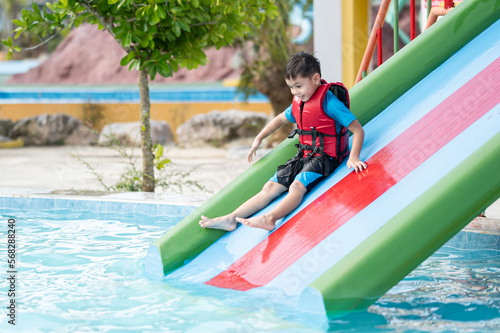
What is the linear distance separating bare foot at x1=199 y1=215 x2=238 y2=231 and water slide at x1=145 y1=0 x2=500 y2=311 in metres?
0.04

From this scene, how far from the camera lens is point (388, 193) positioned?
2.99 m

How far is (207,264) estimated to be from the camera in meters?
3.33

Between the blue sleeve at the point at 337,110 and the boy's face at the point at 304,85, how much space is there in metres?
0.08

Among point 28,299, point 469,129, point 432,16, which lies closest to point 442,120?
point 469,129

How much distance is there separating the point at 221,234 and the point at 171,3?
80.2 inches

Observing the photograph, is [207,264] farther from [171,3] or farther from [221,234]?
[171,3]

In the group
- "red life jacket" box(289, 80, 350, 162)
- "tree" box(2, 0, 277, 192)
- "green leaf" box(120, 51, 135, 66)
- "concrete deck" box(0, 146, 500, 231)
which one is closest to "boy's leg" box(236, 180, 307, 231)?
"red life jacket" box(289, 80, 350, 162)

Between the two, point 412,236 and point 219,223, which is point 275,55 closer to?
point 219,223

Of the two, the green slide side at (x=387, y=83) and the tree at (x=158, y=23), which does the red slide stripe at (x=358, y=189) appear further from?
the tree at (x=158, y=23)

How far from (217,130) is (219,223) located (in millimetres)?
7676

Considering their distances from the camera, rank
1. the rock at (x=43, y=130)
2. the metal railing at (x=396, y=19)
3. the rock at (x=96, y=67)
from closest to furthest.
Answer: the metal railing at (x=396, y=19)
the rock at (x=43, y=130)
the rock at (x=96, y=67)

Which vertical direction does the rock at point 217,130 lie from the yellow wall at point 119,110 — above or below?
below

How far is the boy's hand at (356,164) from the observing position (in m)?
3.21

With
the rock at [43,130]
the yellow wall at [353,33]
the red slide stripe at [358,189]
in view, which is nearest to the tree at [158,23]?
the yellow wall at [353,33]
